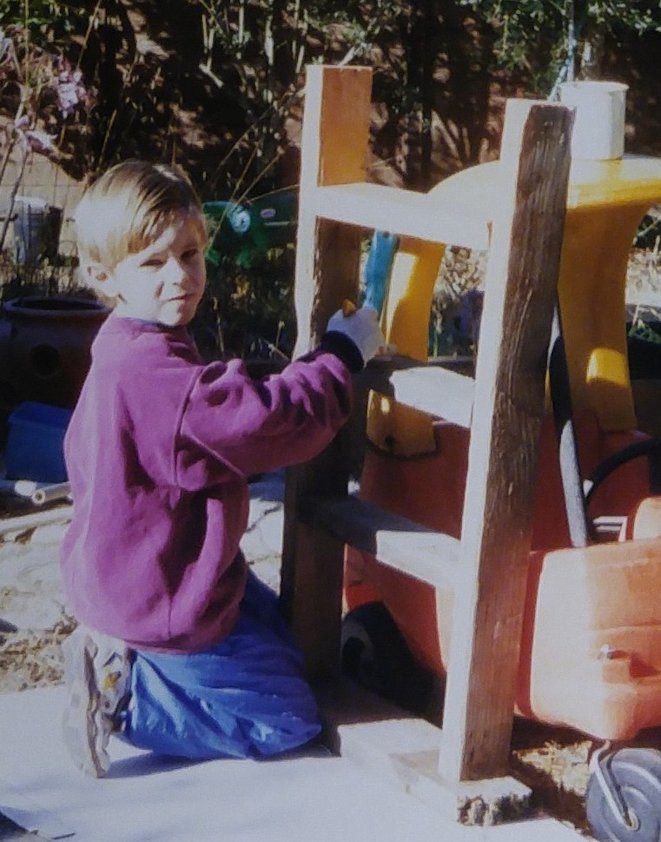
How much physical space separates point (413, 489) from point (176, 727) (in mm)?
711

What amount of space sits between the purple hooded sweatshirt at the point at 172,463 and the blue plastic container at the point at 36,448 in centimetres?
191

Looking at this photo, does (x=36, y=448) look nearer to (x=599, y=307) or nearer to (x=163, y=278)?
(x=599, y=307)

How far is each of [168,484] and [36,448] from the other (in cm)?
212

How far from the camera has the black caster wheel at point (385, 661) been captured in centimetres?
292

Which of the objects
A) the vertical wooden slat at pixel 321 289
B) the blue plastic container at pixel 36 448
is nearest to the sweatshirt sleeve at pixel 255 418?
the vertical wooden slat at pixel 321 289

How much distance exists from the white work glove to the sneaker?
68 centimetres

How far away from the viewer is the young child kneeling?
2275mm

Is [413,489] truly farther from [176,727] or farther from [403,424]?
[176,727]

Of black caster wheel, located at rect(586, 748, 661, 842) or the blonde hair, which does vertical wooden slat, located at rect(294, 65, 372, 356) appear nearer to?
the blonde hair

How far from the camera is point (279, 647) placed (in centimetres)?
259

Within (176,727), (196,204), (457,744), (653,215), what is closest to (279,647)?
(176,727)

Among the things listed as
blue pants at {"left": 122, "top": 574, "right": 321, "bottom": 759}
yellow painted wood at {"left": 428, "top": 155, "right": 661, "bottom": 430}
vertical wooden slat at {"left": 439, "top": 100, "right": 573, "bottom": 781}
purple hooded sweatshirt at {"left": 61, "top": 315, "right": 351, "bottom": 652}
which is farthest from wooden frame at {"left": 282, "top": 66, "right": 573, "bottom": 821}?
yellow painted wood at {"left": 428, "top": 155, "right": 661, "bottom": 430}

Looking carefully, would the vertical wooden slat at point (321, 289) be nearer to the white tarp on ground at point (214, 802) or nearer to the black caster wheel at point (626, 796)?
the white tarp on ground at point (214, 802)

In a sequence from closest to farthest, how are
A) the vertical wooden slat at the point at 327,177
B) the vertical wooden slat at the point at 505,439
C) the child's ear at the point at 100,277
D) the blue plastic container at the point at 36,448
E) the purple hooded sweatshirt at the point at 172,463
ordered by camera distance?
the vertical wooden slat at the point at 505,439 → the purple hooded sweatshirt at the point at 172,463 → the child's ear at the point at 100,277 → the vertical wooden slat at the point at 327,177 → the blue plastic container at the point at 36,448
